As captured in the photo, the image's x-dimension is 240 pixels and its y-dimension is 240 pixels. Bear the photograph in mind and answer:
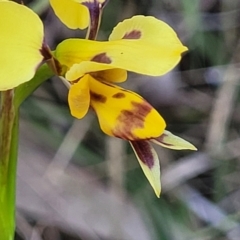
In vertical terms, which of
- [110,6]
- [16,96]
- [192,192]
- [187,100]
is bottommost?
[192,192]

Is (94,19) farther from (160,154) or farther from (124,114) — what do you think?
(160,154)

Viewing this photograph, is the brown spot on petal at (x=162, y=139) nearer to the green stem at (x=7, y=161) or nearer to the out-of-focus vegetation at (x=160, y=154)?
the green stem at (x=7, y=161)

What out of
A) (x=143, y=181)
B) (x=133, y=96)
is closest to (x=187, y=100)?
(x=143, y=181)

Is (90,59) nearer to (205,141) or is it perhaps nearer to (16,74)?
(16,74)

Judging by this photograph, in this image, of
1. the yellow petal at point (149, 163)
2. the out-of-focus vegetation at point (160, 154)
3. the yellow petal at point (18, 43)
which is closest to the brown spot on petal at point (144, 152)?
the yellow petal at point (149, 163)

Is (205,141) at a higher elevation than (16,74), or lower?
lower

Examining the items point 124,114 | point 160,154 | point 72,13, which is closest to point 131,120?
point 124,114
